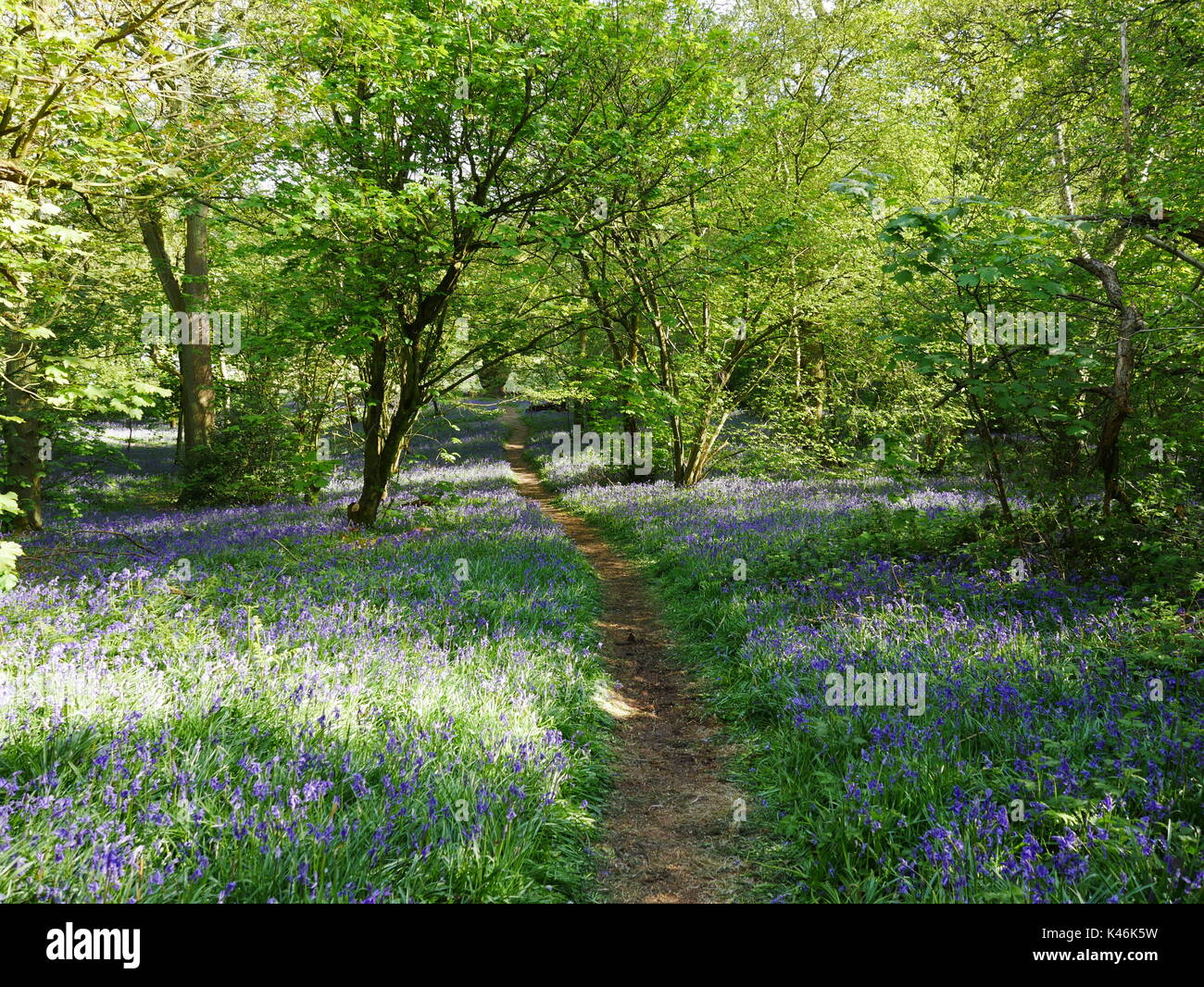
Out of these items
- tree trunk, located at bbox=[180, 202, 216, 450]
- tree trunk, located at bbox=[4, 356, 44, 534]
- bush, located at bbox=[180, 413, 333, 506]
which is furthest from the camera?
bush, located at bbox=[180, 413, 333, 506]

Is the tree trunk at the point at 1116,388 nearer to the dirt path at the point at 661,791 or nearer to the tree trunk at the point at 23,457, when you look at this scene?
the dirt path at the point at 661,791

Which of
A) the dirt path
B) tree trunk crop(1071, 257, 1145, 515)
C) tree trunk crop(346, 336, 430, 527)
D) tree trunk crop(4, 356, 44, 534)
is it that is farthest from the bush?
tree trunk crop(1071, 257, 1145, 515)

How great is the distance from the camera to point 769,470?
17.2 meters

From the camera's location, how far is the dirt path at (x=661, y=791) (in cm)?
370

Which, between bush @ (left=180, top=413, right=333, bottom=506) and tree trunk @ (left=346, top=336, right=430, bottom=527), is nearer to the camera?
tree trunk @ (left=346, top=336, right=430, bottom=527)

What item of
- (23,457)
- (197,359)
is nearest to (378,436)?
(23,457)

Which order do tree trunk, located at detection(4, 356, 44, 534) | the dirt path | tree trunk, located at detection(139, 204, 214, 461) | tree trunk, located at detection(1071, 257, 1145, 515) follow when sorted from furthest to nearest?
1. tree trunk, located at detection(139, 204, 214, 461)
2. tree trunk, located at detection(4, 356, 44, 534)
3. tree trunk, located at detection(1071, 257, 1145, 515)
4. the dirt path

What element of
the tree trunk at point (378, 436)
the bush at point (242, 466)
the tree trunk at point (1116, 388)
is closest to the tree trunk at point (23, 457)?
the bush at point (242, 466)

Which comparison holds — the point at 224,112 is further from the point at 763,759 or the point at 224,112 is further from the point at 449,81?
the point at 763,759

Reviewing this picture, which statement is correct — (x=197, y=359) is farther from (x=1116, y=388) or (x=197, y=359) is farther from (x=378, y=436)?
(x=1116, y=388)

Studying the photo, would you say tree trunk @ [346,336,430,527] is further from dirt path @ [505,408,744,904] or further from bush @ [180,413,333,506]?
dirt path @ [505,408,744,904]

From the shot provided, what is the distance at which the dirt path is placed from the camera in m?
3.70

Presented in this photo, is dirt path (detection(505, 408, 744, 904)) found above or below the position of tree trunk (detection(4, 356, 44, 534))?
below

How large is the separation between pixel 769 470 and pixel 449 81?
12076 mm
